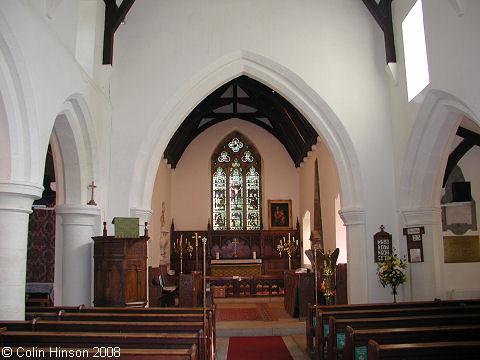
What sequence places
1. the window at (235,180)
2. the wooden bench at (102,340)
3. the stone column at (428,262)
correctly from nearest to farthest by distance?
the wooden bench at (102,340) < the stone column at (428,262) < the window at (235,180)

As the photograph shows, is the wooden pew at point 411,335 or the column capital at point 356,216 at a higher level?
the column capital at point 356,216

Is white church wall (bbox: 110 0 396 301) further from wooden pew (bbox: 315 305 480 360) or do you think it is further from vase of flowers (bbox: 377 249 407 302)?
wooden pew (bbox: 315 305 480 360)

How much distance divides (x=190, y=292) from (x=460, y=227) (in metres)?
6.05

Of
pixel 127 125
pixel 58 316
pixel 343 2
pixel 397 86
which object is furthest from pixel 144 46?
pixel 58 316

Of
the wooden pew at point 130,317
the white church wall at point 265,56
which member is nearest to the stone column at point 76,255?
the white church wall at point 265,56

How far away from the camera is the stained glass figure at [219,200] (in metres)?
16.2

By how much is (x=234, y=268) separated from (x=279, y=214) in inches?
103

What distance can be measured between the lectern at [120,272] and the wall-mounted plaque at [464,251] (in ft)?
22.7

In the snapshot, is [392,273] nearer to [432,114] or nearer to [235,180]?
[432,114]

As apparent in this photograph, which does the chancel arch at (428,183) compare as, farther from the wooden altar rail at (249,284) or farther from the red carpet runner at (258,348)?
the wooden altar rail at (249,284)

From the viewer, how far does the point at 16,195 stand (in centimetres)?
501

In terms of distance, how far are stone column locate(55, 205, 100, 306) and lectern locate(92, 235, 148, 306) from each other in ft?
1.66

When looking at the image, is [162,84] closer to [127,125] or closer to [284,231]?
[127,125]

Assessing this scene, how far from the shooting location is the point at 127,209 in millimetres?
7980
